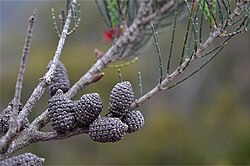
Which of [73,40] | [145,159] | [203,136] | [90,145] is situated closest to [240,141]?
[203,136]

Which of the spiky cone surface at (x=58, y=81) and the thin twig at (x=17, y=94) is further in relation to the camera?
the spiky cone surface at (x=58, y=81)

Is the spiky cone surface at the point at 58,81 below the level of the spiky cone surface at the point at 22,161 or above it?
above

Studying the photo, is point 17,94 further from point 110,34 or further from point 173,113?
point 173,113

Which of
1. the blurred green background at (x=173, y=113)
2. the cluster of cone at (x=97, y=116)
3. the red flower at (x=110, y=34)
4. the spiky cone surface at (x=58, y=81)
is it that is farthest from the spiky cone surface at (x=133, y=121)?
the blurred green background at (x=173, y=113)

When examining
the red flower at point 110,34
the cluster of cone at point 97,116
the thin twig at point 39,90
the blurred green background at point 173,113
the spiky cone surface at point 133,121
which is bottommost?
the blurred green background at point 173,113

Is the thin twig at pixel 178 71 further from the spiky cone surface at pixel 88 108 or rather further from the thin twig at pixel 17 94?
the thin twig at pixel 17 94

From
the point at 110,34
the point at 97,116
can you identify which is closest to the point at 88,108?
the point at 97,116

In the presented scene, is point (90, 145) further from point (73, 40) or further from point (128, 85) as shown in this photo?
point (128, 85)

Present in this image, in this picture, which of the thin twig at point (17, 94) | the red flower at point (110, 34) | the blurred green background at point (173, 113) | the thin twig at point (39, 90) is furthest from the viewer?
the blurred green background at point (173, 113)
